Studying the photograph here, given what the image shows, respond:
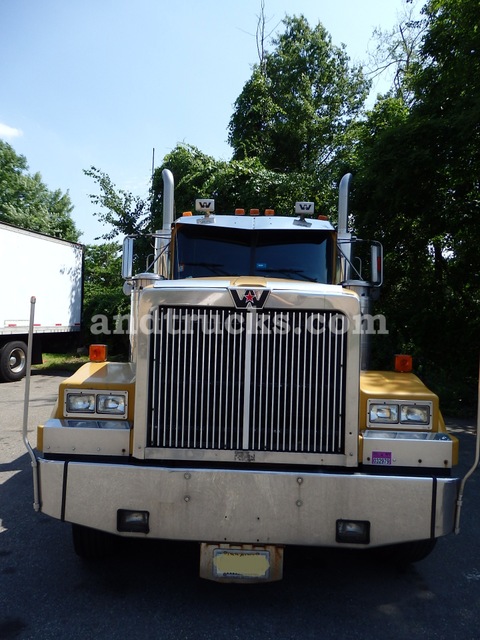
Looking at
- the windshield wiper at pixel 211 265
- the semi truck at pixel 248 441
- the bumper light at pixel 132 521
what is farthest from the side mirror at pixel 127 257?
the bumper light at pixel 132 521

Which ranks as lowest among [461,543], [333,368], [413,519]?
[461,543]

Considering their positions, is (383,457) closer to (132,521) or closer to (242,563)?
(242,563)

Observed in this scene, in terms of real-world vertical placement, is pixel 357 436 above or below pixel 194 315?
→ below

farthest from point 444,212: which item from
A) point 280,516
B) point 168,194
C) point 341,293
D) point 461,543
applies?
point 280,516

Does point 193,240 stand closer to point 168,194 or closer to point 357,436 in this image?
point 168,194

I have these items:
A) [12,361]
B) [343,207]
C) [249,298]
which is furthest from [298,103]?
[249,298]

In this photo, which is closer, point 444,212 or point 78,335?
point 444,212

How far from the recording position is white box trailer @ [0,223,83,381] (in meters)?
12.2

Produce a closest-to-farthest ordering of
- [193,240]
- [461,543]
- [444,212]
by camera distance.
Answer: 1. [461,543]
2. [193,240]
3. [444,212]

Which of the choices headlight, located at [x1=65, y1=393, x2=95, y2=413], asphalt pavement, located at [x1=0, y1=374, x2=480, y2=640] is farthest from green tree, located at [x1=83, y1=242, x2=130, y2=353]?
headlight, located at [x1=65, y1=393, x2=95, y2=413]

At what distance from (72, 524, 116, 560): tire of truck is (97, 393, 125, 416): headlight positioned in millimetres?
826

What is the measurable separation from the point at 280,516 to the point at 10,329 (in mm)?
10896

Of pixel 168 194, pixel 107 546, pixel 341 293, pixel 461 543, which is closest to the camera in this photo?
pixel 341 293

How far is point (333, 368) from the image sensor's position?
3193mm
